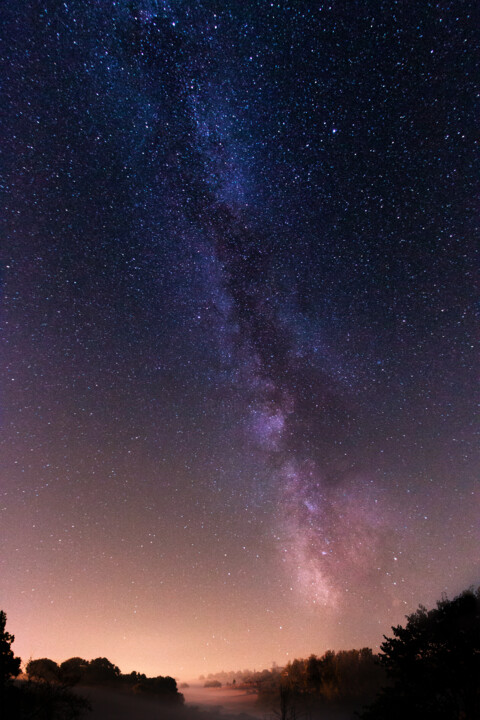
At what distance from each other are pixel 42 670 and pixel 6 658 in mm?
21756

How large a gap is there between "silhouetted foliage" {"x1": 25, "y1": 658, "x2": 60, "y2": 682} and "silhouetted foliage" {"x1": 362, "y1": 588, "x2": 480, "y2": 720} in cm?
2726

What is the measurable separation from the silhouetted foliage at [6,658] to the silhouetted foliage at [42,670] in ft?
53.2

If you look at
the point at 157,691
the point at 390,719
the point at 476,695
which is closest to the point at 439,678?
the point at 476,695

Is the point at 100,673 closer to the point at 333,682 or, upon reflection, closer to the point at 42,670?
the point at 42,670

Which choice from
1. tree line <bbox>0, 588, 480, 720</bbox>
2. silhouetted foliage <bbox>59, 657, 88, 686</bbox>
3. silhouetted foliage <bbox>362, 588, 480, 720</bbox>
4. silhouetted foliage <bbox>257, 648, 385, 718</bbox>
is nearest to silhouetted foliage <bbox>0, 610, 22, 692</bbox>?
tree line <bbox>0, 588, 480, 720</bbox>

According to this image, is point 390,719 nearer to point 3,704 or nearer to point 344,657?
point 3,704

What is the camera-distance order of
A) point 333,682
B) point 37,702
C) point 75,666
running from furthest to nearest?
1. point 75,666
2. point 333,682
3. point 37,702

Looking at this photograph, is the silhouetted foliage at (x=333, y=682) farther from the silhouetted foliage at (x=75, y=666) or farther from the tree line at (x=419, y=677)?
the silhouetted foliage at (x=75, y=666)

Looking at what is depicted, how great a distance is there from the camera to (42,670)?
3180cm

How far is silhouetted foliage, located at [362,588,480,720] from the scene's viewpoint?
13766 mm

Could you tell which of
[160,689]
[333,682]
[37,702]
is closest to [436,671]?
[37,702]

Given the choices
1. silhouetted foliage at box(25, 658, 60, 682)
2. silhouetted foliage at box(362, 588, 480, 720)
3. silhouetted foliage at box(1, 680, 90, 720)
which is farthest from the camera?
silhouetted foliage at box(25, 658, 60, 682)

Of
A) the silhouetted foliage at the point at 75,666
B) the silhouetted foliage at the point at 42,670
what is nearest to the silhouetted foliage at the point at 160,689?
the silhouetted foliage at the point at 75,666

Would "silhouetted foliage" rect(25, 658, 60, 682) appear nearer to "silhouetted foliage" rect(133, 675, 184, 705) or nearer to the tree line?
"silhouetted foliage" rect(133, 675, 184, 705)
